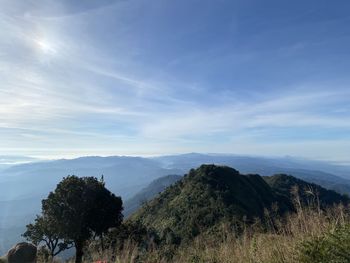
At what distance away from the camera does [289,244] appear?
728 centimetres

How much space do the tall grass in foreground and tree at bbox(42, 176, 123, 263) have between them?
100ft

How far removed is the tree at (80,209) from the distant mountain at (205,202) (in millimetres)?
39710

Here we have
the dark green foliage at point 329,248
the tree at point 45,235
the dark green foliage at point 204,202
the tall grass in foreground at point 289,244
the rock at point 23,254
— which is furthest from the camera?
the dark green foliage at point 204,202

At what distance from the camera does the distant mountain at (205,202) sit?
89938 millimetres

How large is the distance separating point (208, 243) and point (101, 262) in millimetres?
2630

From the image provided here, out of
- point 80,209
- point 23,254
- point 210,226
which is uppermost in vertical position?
point 23,254

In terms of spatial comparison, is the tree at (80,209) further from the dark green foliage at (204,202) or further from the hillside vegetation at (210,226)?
the dark green foliage at (204,202)

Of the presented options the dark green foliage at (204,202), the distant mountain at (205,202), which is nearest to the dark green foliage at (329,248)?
the dark green foliage at (204,202)

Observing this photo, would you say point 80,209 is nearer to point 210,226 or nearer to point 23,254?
point 23,254

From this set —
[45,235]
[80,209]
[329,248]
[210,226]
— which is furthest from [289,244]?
[210,226]

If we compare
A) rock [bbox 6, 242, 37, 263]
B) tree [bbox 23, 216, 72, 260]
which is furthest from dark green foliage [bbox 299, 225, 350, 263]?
tree [bbox 23, 216, 72, 260]

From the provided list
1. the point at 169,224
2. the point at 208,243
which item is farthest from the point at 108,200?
the point at 169,224

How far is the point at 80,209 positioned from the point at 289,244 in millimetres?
34778

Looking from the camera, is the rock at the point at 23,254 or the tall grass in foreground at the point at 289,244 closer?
the tall grass in foreground at the point at 289,244
